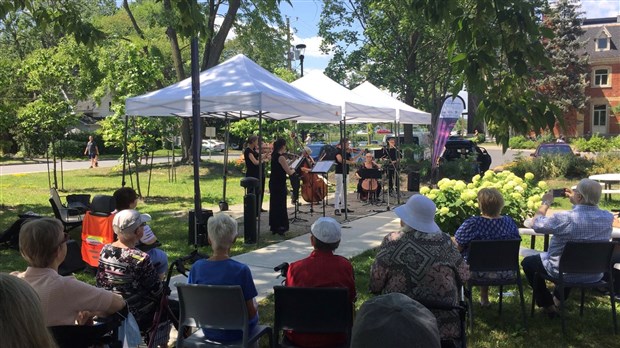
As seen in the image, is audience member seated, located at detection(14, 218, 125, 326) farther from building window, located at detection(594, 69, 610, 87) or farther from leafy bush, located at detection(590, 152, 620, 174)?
building window, located at detection(594, 69, 610, 87)

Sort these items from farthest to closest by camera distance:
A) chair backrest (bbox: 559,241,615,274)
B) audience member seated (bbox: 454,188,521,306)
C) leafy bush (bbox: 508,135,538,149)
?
leafy bush (bbox: 508,135,538,149) < audience member seated (bbox: 454,188,521,306) < chair backrest (bbox: 559,241,615,274)

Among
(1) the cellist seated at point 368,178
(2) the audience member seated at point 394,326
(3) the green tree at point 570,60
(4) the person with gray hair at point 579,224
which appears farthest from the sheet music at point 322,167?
(3) the green tree at point 570,60

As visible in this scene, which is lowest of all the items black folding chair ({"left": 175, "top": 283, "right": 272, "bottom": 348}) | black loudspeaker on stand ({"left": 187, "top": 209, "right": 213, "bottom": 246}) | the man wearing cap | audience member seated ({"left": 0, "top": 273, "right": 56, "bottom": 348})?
black loudspeaker on stand ({"left": 187, "top": 209, "right": 213, "bottom": 246})

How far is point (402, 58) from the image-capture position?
70.3 ft

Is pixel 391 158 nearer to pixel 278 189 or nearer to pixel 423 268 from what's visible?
pixel 278 189

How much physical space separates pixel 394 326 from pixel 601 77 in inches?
2212

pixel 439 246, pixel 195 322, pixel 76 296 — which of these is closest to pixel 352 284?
pixel 439 246

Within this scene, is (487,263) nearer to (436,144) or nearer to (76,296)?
(76,296)

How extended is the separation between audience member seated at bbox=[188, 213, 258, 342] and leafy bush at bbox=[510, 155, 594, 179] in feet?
55.0

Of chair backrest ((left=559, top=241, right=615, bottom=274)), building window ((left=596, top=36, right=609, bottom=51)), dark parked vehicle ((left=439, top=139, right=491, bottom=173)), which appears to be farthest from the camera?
building window ((left=596, top=36, right=609, bottom=51))

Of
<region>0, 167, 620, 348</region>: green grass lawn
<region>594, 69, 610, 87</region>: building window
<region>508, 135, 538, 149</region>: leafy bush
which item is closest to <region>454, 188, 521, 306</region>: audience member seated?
<region>0, 167, 620, 348</region>: green grass lawn

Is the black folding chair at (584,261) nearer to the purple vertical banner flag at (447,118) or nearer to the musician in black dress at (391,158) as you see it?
the musician in black dress at (391,158)

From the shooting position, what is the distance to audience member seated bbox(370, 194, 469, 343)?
11.1 ft

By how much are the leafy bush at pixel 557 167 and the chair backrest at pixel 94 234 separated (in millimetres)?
16015
